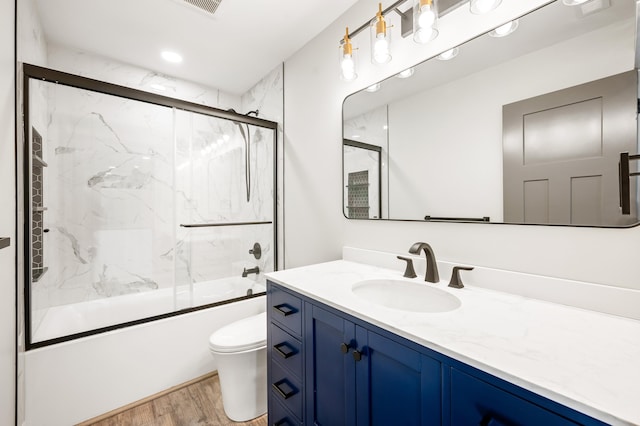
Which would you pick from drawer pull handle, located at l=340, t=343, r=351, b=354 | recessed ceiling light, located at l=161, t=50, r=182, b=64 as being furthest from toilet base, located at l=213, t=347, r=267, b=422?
recessed ceiling light, located at l=161, t=50, r=182, b=64

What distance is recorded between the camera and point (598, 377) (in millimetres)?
576

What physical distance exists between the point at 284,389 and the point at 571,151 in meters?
1.50

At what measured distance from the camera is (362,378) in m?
0.92

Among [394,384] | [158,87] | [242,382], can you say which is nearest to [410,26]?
[394,384]

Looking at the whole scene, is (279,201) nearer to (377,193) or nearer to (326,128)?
(326,128)

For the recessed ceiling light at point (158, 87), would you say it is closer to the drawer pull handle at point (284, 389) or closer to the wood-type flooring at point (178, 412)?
the wood-type flooring at point (178, 412)

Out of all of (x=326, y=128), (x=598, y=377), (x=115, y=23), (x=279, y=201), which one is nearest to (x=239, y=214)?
(x=279, y=201)

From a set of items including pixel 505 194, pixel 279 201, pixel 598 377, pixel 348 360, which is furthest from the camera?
pixel 279 201

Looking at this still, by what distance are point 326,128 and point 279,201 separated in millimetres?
Answer: 820

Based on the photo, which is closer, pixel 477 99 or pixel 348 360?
pixel 348 360

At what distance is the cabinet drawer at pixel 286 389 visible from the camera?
1.22m

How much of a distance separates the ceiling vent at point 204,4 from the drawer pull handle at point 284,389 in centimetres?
217

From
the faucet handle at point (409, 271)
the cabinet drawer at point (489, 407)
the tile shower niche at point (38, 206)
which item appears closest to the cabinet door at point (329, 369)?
the cabinet drawer at point (489, 407)

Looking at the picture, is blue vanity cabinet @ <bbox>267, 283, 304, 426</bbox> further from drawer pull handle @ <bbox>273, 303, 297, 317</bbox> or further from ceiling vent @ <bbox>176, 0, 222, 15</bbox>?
ceiling vent @ <bbox>176, 0, 222, 15</bbox>
